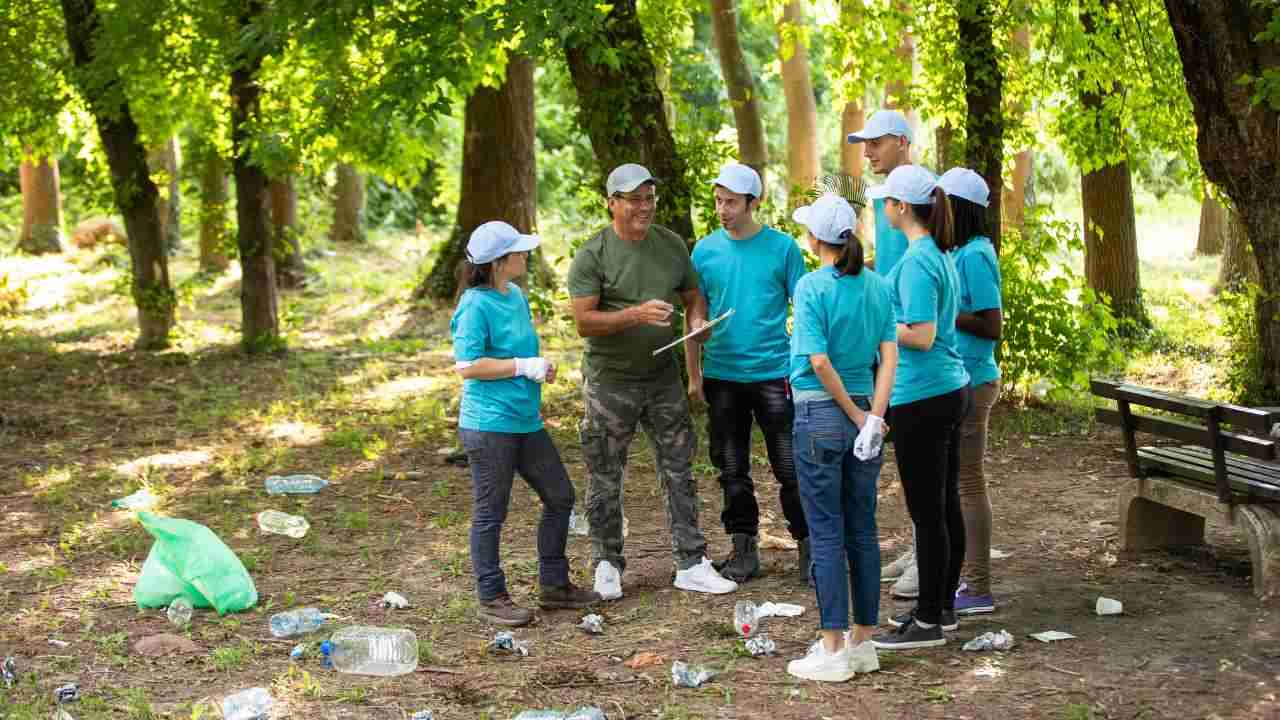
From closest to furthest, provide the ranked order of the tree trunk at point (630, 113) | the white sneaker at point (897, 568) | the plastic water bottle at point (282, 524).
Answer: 1. the white sneaker at point (897, 568)
2. the plastic water bottle at point (282, 524)
3. the tree trunk at point (630, 113)

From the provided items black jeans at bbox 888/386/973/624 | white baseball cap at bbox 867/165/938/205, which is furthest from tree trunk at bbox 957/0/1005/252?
black jeans at bbox 888/386/973/624

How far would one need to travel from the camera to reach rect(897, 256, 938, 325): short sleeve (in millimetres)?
5195

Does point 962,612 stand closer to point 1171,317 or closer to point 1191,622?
point 1191,622

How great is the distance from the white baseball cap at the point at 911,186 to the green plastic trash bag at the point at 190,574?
11.2 ft

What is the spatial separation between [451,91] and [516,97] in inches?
219

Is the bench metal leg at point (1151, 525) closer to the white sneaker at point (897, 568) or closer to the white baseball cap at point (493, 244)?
the white sneaker at point (897, 568)

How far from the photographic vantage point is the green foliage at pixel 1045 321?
1026 centimetres

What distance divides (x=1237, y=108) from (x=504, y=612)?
14.7 ft

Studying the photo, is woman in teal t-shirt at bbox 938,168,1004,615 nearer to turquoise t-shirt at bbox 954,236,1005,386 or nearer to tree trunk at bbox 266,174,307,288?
turquoise t-shirt at bbox 954,236,1005,386

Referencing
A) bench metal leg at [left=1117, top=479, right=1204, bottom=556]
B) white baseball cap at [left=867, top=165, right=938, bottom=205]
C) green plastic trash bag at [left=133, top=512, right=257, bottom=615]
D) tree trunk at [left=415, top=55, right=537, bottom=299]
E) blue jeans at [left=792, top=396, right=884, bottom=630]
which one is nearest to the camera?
blue jeans at [left=792, top=396, right=884, bottom=630]

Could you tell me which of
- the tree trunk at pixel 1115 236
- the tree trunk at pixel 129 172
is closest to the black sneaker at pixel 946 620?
the tree trunk at pixel 1115 236

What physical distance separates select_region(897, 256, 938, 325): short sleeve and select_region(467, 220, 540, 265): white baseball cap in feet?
5.17

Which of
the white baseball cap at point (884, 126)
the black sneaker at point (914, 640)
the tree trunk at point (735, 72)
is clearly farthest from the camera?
the tree trunk at point (735, 72)

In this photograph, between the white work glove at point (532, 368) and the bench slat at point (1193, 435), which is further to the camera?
the white work glove at point (532, 368)
